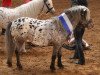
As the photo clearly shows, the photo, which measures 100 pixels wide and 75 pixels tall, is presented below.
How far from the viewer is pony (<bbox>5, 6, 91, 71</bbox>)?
7225 mm

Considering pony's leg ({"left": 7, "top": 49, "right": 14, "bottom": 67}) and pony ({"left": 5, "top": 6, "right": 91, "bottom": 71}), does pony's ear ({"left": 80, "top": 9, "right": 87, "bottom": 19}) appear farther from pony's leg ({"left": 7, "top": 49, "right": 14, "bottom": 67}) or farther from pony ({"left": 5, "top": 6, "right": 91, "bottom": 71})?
pony's leg ({"left": 7, "top": 49, "right": 14, "bottom": 67})

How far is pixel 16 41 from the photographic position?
24.5ft

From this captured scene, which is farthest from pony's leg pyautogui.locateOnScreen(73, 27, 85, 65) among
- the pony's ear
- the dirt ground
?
the pony's ear

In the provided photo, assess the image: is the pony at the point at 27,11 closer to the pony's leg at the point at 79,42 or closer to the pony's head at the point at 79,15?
the pony's leg at the point at 79,42

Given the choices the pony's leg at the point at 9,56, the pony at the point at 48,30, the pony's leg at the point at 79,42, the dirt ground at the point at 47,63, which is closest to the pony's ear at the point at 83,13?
the pony at the point at 48,30

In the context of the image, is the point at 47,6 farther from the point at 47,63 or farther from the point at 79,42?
the point at 47,63

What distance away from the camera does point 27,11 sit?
28.6 ft

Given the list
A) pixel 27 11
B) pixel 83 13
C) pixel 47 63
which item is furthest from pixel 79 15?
pixel 27 11

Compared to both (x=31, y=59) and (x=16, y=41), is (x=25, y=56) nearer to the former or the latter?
(x=31, y=59)

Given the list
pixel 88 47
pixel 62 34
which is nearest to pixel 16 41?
pixel 62 34

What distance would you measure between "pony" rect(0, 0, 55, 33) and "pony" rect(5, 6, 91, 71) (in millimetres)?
1316

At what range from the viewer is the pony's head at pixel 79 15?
7.29 m

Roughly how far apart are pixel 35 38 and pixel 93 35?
412 centimetres

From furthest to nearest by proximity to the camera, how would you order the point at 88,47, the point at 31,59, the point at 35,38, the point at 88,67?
the point at 88,47
the point at 31,59
the point at 88,67
the point at 35,38
